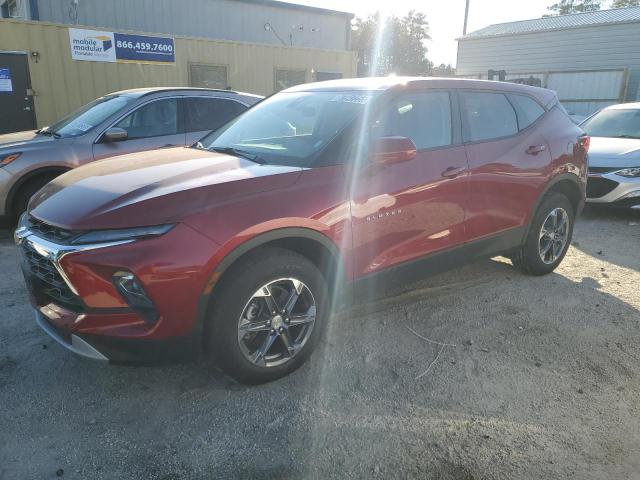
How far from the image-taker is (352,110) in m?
3.27

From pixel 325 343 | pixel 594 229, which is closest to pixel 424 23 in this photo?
pixel 594 229

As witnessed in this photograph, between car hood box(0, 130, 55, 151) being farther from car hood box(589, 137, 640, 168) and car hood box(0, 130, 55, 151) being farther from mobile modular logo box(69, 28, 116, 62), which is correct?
car hood box(589, 137, 640, 168)

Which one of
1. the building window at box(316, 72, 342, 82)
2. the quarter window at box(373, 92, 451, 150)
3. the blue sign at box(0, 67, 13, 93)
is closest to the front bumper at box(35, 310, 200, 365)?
the quarter window at box(373, 92, 451, 150)

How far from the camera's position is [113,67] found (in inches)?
481

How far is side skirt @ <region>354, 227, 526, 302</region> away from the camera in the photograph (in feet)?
10.6

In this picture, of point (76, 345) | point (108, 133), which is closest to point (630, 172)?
point (108, 133)

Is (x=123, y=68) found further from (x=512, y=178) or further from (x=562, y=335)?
(x=562, y=335)

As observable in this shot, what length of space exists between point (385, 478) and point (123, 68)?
41.3 ft

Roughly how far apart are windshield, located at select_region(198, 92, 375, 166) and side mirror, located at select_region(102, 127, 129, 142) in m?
2.18

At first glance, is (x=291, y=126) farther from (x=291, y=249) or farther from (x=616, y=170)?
(x=616, y=170)

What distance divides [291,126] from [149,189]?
128 centimetres

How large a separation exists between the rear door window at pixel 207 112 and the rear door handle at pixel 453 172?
3566 mm

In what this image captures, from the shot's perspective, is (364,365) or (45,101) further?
(45,101)

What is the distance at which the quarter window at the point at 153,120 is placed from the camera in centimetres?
592
